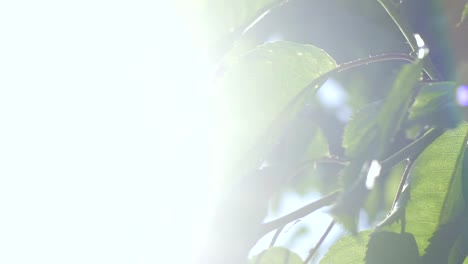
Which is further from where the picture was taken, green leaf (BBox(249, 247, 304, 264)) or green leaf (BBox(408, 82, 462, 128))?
green leaf (BBox(249, 247, 304, 264))

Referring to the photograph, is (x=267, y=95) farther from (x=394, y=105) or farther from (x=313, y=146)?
(x=394, y=105)

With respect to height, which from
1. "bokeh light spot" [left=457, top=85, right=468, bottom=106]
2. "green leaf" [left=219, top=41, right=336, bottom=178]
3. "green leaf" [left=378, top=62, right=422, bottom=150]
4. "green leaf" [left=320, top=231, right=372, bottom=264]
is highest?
"green leaf" [left=219, top=41, right=336, bottom=178]

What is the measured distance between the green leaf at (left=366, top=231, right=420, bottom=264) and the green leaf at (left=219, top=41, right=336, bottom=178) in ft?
0.35

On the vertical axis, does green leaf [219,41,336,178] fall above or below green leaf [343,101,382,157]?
above

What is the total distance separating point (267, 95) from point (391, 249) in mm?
189

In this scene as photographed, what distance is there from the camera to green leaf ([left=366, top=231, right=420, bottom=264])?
682 mm

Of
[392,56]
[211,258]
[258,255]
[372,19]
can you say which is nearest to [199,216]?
[211,258]

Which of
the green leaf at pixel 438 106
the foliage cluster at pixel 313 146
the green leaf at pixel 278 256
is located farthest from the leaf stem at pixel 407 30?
the green leaf at pixel 278 256

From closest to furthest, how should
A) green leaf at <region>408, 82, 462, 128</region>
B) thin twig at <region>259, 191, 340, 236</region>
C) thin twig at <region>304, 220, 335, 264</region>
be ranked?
green leaf at <region>408, 82, 462, 128</region>, thin twig at <region>259, 191, 340, 236</region>, thin twig at <region>304, 220, 335, 264</region>

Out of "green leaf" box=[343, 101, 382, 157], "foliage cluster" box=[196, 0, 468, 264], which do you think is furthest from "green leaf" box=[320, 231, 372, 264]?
"green leaf" box=[343, 101, 382, 157]

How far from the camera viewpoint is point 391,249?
68cm

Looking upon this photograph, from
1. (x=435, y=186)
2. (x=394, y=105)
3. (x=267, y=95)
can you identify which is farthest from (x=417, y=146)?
(x=394, y=105)

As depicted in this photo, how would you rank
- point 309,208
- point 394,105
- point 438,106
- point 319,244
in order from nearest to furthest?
point 394,105, point 438,106, point 309,208, point 319,244

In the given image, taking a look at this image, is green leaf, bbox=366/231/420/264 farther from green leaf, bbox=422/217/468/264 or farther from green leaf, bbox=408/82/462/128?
green leaf, bbox=408/82/462/128
